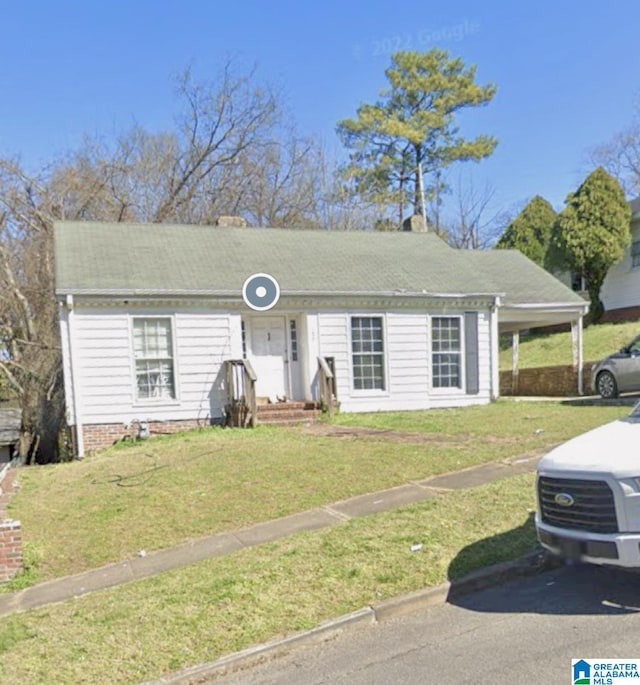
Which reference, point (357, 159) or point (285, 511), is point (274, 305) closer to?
point (285, 511)

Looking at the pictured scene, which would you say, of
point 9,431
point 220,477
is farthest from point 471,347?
point 9,431

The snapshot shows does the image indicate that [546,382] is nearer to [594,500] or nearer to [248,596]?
[594,500]

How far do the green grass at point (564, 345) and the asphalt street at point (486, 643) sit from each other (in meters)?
17.3

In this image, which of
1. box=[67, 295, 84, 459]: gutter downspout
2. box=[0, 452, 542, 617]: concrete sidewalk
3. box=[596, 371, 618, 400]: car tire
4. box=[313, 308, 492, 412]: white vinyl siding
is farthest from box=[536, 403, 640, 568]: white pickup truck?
box=[596, 371, 618, 400]: car tire

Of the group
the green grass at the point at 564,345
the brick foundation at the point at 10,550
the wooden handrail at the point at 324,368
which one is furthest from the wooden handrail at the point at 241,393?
the green grass at the point at 564,345

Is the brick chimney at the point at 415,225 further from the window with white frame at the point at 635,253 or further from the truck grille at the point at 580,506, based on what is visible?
the truck grille at the point at 580,506

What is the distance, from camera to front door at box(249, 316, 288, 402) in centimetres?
1355

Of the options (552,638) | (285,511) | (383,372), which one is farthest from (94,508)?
(383,372)

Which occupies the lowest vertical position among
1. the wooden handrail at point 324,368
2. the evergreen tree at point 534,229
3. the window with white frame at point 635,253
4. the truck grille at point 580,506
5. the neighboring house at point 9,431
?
the neighboring house at point 9,431

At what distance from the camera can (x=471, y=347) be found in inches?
575

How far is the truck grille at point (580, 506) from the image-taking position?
3627 mm

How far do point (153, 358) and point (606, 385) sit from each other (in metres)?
10.9

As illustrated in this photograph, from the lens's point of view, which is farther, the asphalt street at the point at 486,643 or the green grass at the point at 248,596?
the green grass at the point at 248,596

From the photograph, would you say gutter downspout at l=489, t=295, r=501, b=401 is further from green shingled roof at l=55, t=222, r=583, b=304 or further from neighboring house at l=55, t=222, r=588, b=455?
green shingled roof at l=55, t=222, r=583, b=304
